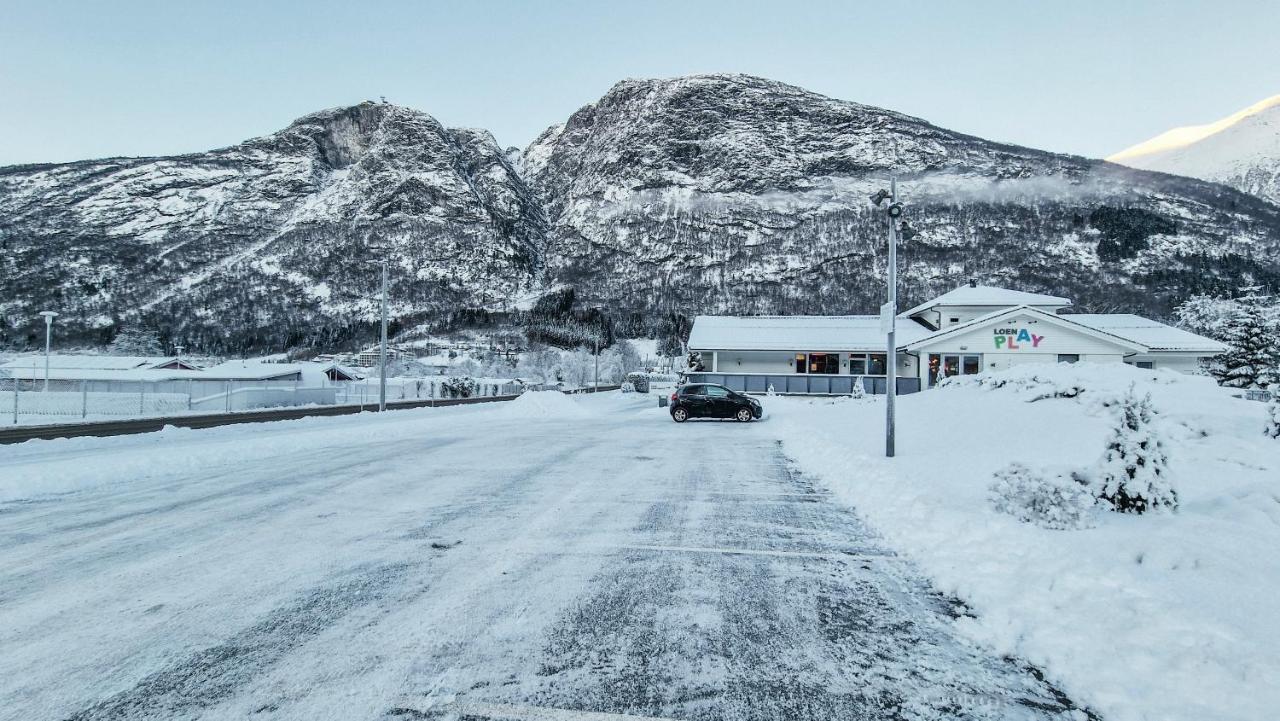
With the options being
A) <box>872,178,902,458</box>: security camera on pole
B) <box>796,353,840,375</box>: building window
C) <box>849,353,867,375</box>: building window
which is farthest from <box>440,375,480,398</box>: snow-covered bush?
<box>872,178,902,458</box>: security camera on pole

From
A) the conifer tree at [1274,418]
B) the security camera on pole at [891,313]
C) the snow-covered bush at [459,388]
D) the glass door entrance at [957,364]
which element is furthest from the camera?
the snow-covered bush at [459,388]

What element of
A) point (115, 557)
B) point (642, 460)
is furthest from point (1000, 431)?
point (115, 557)

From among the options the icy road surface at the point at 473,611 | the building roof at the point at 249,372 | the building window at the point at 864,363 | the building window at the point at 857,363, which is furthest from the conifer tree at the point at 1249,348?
the building roof at the point at 249,372

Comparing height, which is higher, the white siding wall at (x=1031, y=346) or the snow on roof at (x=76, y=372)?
the white siding wall at (x=1031, y=346)

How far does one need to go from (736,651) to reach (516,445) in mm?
12551

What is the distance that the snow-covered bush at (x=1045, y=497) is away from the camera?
19.6 ft

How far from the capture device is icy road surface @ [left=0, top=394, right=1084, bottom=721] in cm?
308

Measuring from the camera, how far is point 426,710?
2914 mm

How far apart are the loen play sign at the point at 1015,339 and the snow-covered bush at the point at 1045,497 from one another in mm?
31216

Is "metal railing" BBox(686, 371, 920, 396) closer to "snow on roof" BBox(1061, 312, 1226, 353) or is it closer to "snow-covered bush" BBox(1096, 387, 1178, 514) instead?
"snow on roof" BBox(1061, 312, 1226, 353)

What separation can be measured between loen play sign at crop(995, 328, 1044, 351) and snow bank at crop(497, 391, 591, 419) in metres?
24.3

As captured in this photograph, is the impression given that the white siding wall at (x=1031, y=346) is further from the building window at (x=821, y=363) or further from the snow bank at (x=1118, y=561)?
the snow bank at (x=1118, y=561)

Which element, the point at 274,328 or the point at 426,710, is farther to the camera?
the point at 274,328

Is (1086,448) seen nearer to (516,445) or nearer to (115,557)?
(516,445)
